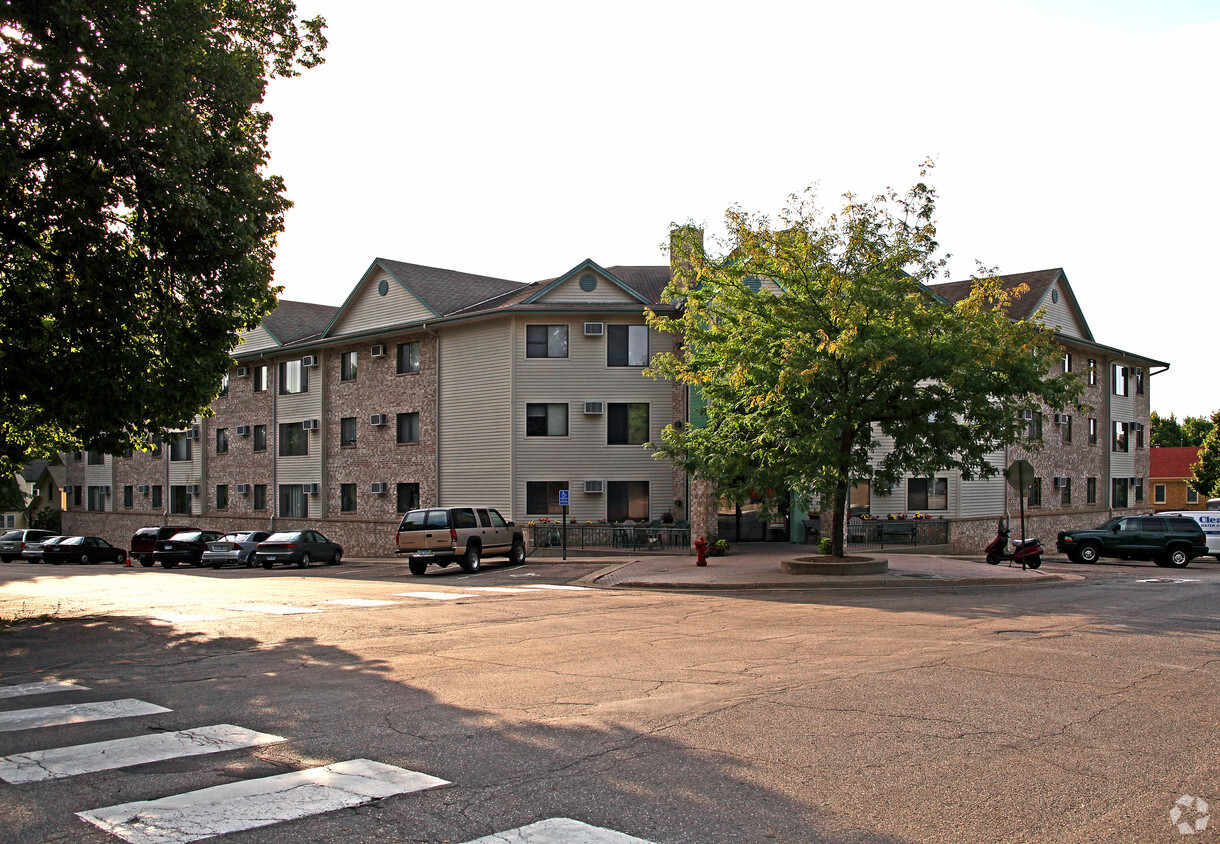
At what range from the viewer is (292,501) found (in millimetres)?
43656

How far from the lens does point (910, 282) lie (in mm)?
21453

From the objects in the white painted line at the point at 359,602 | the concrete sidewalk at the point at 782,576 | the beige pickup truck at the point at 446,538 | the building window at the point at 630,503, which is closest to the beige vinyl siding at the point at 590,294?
the building window at the point at 630,503

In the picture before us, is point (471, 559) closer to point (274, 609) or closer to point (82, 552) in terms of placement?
point (274, 609)

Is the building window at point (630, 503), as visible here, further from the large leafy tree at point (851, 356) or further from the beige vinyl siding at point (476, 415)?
the large leafy tree at point (851, 356)

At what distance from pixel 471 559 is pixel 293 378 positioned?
21692mm

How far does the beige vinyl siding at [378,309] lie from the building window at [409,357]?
3.36ft

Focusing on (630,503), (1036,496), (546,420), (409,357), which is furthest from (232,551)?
(1036,496)

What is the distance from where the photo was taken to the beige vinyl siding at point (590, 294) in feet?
114

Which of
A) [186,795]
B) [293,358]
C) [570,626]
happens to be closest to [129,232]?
[570,626]

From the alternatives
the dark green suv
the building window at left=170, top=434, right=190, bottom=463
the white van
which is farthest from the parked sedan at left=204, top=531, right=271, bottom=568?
the white van

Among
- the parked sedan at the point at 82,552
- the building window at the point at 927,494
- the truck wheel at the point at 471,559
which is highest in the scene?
the building window at the point at 927,494

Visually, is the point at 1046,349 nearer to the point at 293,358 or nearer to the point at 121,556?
the point at 293,358

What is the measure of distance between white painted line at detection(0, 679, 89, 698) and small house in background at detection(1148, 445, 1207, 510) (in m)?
85.1

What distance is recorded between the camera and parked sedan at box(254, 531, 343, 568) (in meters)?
33.5
